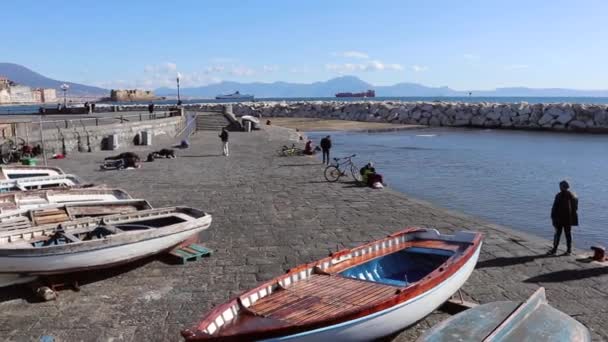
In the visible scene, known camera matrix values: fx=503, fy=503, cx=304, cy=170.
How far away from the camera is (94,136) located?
27.9 meters

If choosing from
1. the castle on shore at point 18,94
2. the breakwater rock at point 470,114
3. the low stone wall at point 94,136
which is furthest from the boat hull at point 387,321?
the castle on shore at point 18,94

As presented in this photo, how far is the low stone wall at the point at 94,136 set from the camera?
1001 inches

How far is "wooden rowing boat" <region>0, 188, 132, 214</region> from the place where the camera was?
10.9 m

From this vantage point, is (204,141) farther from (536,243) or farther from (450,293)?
(450,293)

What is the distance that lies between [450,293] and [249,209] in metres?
8.08

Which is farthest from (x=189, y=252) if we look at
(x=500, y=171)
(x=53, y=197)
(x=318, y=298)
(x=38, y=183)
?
(x=500, y=171)

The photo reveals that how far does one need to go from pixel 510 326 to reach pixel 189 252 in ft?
20.8

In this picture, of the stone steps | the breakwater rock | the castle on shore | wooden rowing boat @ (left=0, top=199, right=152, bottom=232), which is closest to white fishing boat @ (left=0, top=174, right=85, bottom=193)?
wooden rowing boat @ (left=0, top=199, right=152, bottom=232)

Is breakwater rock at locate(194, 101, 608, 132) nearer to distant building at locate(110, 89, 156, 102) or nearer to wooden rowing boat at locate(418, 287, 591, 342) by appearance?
wooden rowing boat at locate(418, 287, 591, 342)

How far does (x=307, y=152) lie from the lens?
27.3m

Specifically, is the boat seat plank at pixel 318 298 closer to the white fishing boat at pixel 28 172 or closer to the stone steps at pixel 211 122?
the white fishing boat at pixel 28 172

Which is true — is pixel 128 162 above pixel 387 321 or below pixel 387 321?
above

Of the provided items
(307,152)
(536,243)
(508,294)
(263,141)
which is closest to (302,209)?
(536,243)

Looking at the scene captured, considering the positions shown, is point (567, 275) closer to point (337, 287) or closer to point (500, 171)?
point (337, 287)
